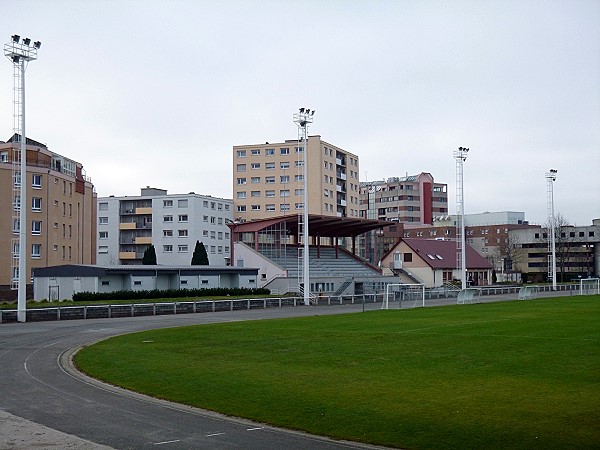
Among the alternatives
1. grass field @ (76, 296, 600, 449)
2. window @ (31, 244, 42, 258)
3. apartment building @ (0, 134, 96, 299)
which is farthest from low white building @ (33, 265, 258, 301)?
grass field @ (76, 296, 600, 449)

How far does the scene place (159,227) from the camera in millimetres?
113188

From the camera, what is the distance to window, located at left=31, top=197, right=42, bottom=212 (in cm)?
7606

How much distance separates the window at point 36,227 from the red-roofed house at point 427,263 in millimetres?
45420

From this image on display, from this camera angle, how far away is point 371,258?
97.8 meters

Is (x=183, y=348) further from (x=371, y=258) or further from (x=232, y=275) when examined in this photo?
(x=371, y=258)

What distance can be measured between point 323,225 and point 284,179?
37073 millimetres

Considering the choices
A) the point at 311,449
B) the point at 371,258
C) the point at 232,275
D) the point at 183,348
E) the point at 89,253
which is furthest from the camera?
the point at 371,258

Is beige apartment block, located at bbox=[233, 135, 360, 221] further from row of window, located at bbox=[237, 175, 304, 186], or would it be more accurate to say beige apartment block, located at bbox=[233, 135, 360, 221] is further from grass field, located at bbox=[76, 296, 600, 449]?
grass field, located at bbox=[76, 296, 600, 449]

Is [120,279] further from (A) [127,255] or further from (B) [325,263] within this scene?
(A) [127,255]

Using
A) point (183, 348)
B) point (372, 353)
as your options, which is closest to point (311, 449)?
point (372, 353)

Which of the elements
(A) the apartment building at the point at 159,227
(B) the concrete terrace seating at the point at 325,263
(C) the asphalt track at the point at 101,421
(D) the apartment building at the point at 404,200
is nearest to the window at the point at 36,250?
(B) the concrete terrace seating at the point at 325,263

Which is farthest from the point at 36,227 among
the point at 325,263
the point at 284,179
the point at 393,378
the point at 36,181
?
the point at 393,378

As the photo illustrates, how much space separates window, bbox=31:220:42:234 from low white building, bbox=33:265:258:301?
16.9 metres

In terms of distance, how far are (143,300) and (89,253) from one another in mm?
35828
